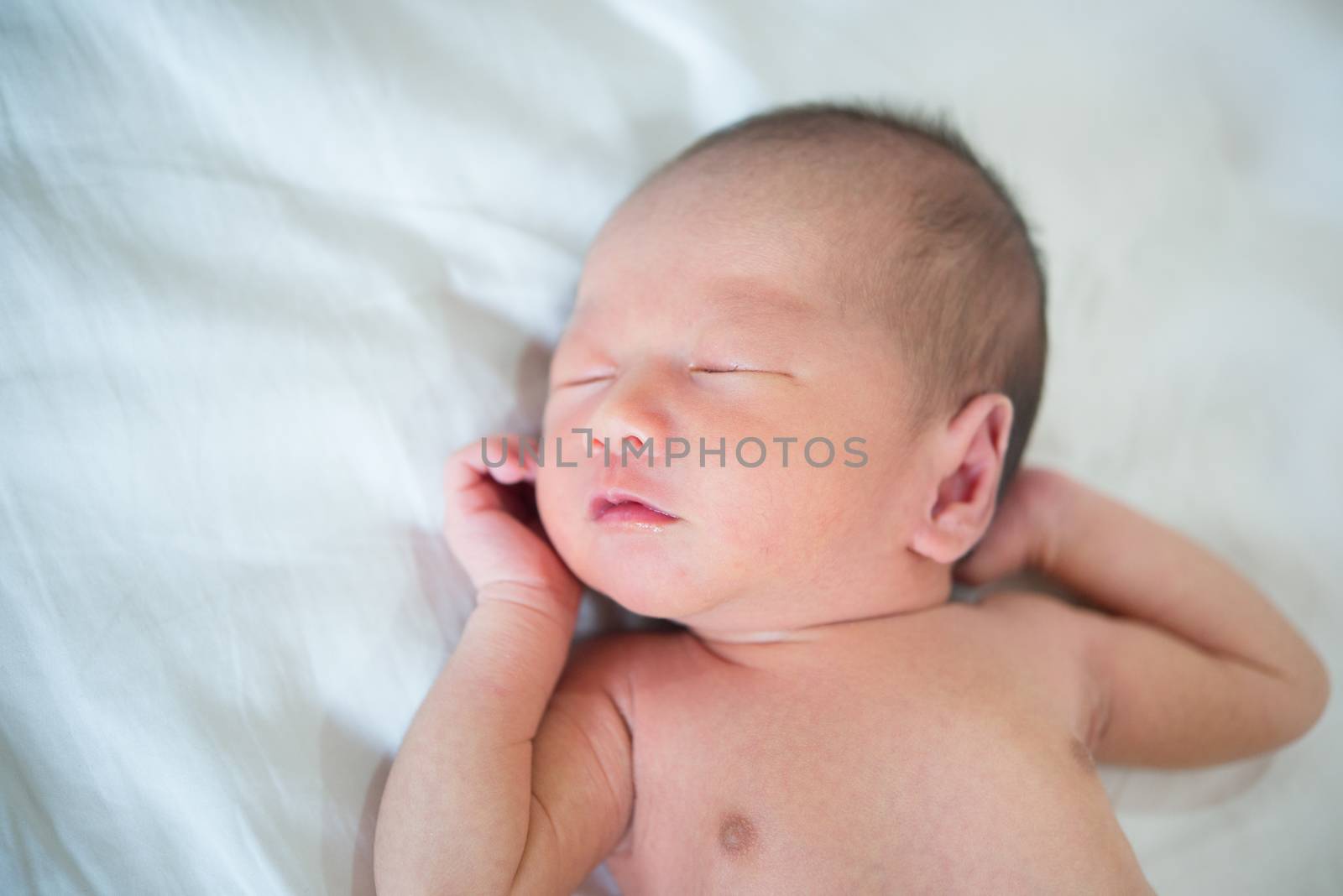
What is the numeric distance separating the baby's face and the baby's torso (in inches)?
3.8

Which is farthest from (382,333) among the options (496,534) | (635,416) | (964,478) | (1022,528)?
(1022,528)

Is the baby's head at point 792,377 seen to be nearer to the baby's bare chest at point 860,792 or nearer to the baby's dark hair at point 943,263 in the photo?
the baby's dark hair at point 943,263

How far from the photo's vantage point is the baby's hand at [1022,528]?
1359mm

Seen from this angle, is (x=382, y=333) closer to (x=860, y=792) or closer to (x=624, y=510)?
(x=624, y=510)

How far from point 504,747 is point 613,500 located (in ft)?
0.98

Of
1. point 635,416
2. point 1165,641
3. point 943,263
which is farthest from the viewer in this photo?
point 1165,641

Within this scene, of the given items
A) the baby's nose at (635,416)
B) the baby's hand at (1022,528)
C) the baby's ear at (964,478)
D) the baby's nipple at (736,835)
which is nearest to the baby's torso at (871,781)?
the baby's nipple at (736,835)

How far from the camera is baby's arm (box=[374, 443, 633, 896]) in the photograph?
37.6 inches

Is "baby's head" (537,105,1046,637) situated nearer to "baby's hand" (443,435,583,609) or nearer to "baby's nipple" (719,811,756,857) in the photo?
"baby's hand" (443,435,583,609)

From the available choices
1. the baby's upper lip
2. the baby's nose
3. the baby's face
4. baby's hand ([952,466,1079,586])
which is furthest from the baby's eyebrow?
baby's hand ([952,466,1079,586])

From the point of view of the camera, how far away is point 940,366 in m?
1.09

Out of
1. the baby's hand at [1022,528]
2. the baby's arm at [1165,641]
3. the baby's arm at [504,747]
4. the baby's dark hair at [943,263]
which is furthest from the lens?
the baby's hand at [1022,528]

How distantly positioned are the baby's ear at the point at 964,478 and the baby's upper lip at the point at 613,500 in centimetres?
34

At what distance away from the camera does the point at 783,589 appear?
1.07m
